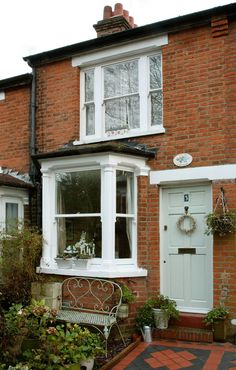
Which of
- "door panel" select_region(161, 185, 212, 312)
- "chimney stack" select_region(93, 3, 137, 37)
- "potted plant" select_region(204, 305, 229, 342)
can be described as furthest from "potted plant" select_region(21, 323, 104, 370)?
"chimney stack" select_region(93, 3, 137, 37)

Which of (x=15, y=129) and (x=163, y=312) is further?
(x=15, y=129)

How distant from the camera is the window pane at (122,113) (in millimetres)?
7723

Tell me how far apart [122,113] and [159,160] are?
135 centimetres

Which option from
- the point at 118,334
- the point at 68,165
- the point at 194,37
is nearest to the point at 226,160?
the point at 194,37

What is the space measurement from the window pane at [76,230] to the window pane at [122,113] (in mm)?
1975

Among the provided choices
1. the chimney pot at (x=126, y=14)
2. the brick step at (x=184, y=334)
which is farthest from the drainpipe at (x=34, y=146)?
the brick step at (x=184, y=334)

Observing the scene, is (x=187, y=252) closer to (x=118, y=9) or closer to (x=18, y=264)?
(x=18, y=264)

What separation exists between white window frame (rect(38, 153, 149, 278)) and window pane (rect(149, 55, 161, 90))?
152cm

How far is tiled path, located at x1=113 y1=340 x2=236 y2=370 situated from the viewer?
5309 mm

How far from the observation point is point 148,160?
287 inches

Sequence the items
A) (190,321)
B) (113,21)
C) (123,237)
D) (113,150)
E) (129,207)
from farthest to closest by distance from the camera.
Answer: (113,21)
(129,207)
(123,237)
(113,150)
(190,321)

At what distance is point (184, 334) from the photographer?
252 inches

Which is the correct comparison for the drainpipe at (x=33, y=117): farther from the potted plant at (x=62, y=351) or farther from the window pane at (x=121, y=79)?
the potted plant at (x=62, y=351)

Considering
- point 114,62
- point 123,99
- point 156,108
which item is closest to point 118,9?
point 114,62
